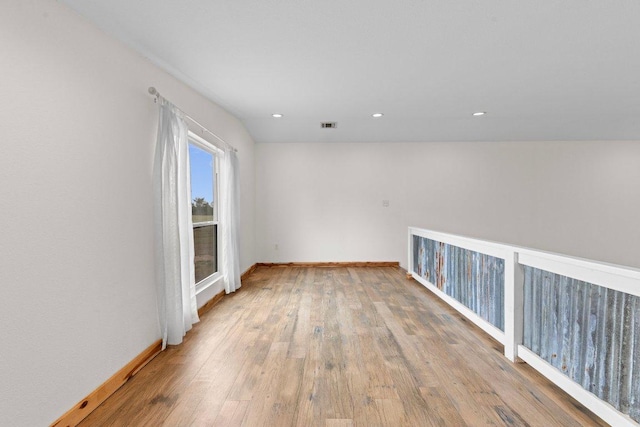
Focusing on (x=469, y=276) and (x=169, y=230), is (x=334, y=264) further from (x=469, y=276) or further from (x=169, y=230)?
(x=169, y=230)

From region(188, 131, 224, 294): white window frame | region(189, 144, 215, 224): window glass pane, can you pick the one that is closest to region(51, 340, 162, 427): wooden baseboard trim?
region(188, 131, 224, 294): white window frame

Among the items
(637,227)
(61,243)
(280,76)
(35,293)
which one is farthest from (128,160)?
(637,227)

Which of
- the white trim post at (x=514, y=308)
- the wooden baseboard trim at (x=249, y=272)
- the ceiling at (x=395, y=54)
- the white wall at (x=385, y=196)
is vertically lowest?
the wooden baseboard trim at (x=249, y=272)

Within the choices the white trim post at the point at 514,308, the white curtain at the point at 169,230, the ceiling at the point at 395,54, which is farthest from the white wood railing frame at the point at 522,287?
the white curtain at the point at 169,230

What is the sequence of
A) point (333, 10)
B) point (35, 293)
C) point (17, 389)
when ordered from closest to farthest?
point (17, 389) → point (35, 293) → point (333, 10)

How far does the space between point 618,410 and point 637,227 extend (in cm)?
626

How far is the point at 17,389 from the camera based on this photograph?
1398mm

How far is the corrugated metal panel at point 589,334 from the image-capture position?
1486 mm

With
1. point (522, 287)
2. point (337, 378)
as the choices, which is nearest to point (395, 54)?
point (522, 287)

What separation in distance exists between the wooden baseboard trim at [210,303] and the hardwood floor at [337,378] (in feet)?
0.41

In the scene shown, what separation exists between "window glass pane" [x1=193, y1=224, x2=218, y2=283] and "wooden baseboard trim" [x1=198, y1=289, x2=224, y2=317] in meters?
0.31

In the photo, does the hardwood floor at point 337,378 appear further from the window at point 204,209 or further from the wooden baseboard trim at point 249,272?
the wooden baseboard trim at point 249,272

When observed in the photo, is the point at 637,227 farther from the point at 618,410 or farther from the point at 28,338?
the point at 28,338

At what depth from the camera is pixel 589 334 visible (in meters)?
1.70
